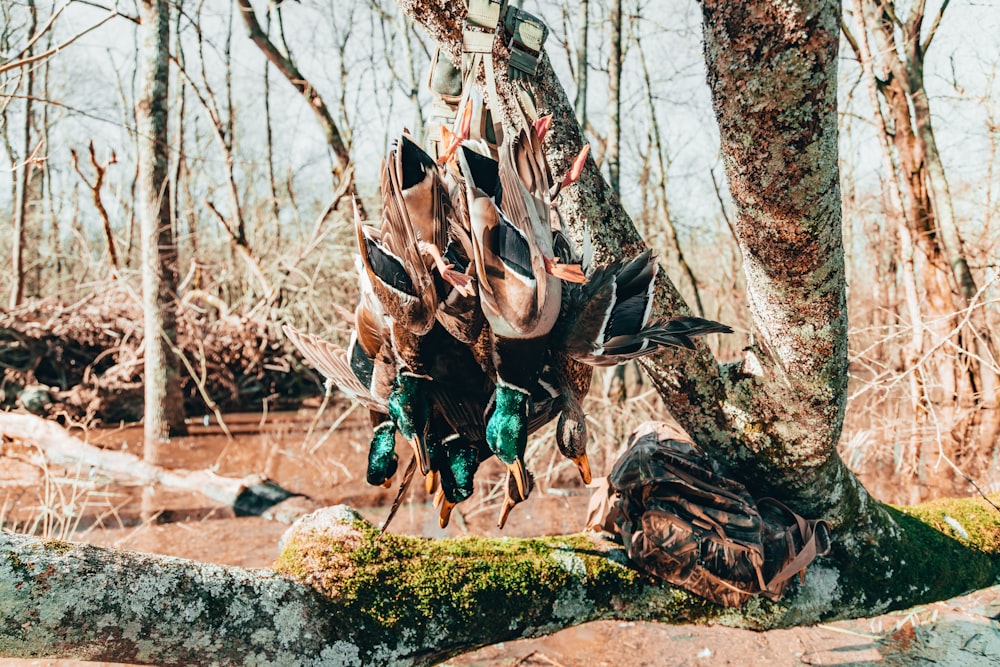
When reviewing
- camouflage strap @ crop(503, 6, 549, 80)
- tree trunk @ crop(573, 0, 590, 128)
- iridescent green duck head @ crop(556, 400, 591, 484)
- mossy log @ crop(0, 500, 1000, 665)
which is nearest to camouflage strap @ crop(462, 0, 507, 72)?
camouflage strap @ crop(503, 6, 549, 80)

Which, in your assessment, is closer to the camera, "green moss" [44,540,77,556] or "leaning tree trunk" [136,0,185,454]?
"green moss" [44,540,77,556]

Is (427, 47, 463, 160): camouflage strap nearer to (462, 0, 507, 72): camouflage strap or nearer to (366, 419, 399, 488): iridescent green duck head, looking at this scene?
(462, 0, 507, 72): camouflage strap

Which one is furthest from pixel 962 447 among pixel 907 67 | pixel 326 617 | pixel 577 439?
pixel 326 617

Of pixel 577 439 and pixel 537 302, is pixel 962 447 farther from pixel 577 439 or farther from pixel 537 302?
pixel 537 302

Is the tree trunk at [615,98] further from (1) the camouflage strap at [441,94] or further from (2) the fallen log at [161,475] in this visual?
(1) the camouflage strap at [441,94]

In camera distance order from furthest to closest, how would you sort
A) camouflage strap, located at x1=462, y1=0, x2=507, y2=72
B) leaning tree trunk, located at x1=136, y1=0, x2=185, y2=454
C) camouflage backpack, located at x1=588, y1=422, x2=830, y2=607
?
leaning tree trunk, located at x1=136, y1=0, x2=185, y2=454, camouflage backpack, located at x1=588, y1=422, x2=830, y2=607, camouflage strap, located at x1=462, y1=0, x2=507, y2=72

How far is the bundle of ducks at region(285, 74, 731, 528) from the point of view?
4.63 ft

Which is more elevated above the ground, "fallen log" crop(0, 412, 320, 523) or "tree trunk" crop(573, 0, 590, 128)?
"tree trunk" crop(573, 0, 590, 128)

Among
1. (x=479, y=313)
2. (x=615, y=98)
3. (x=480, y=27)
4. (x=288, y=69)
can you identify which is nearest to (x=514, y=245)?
(x=479, y=313)

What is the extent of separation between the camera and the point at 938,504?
3.44m

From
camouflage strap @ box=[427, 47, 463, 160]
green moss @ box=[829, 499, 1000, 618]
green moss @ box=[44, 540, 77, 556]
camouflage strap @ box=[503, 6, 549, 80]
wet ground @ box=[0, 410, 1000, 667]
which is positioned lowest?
wet ground @ box=[0, 410, 1000, 667]

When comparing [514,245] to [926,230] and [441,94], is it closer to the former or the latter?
[441,94]

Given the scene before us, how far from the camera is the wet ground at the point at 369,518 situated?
3.72 m

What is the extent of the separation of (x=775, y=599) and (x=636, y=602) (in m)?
0.52
